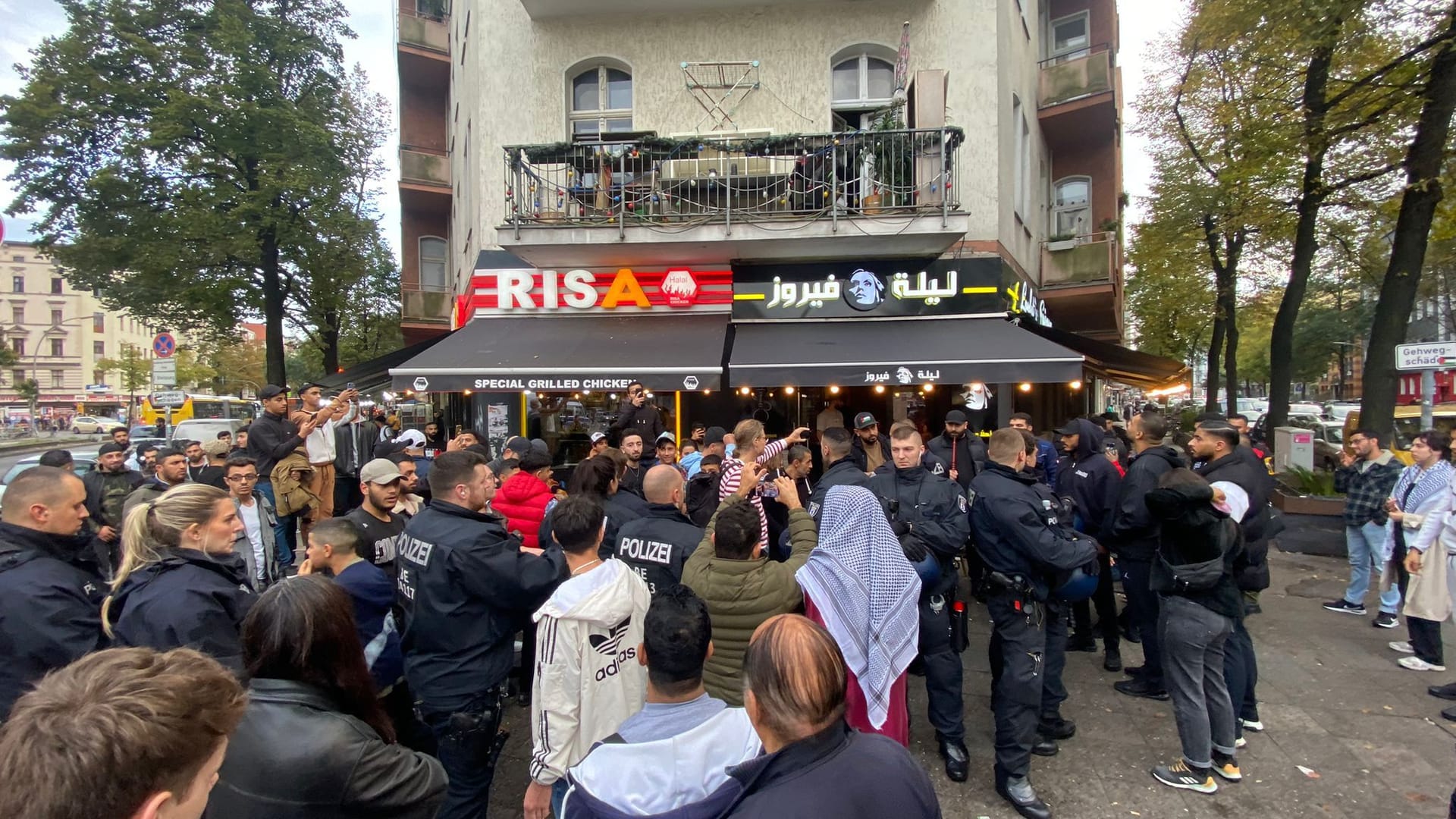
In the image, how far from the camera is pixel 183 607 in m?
2.40

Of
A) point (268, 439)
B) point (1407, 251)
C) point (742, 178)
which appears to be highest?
point (742, 178)

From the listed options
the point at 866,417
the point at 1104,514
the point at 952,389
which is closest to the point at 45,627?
the point at 866,417

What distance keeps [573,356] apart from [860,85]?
6152mm

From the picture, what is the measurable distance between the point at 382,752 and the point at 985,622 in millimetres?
6029

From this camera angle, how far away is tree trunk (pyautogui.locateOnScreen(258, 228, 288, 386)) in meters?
19.0

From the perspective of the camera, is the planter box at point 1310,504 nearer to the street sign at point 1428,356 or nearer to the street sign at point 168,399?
the street sign at point 1428,356

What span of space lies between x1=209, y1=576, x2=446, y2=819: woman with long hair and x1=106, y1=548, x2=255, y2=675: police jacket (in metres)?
0.65

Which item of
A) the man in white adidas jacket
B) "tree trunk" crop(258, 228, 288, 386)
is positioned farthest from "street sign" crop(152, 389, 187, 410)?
the man in white adidas jacket

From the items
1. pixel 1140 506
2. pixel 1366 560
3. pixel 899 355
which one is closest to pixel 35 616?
pixel 1140 506

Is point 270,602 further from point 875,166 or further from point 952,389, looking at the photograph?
point 952,389

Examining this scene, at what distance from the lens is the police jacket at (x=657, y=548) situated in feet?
11.4

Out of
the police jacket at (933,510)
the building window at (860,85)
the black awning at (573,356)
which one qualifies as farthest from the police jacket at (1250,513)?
the building window at (860,85)

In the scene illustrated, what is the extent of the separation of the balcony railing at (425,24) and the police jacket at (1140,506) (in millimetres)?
17779

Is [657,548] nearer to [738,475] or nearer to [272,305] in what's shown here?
[738,475]
